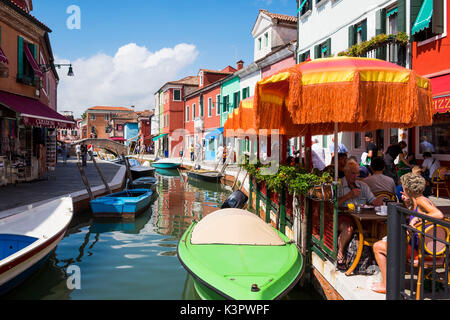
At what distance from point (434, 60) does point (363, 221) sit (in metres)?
7.55

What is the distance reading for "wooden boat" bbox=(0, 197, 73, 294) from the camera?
499cm

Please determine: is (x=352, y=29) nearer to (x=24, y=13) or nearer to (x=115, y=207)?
(x=115, y=207)

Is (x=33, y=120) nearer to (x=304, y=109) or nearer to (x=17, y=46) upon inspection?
(x=17, y=46)

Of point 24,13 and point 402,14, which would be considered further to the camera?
point 24,13

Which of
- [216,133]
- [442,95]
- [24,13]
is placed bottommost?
[442,95]

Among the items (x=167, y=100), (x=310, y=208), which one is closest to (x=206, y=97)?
(x=167, y=100)

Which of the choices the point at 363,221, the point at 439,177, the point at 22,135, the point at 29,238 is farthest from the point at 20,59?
the point at 439,177

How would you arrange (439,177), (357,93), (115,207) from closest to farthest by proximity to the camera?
(357,93), (439,177), (115,207)

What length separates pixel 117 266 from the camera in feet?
23.4

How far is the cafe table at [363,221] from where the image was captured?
4.46m

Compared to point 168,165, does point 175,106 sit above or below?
above

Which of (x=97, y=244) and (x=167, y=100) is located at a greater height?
(x=167, y=100)
